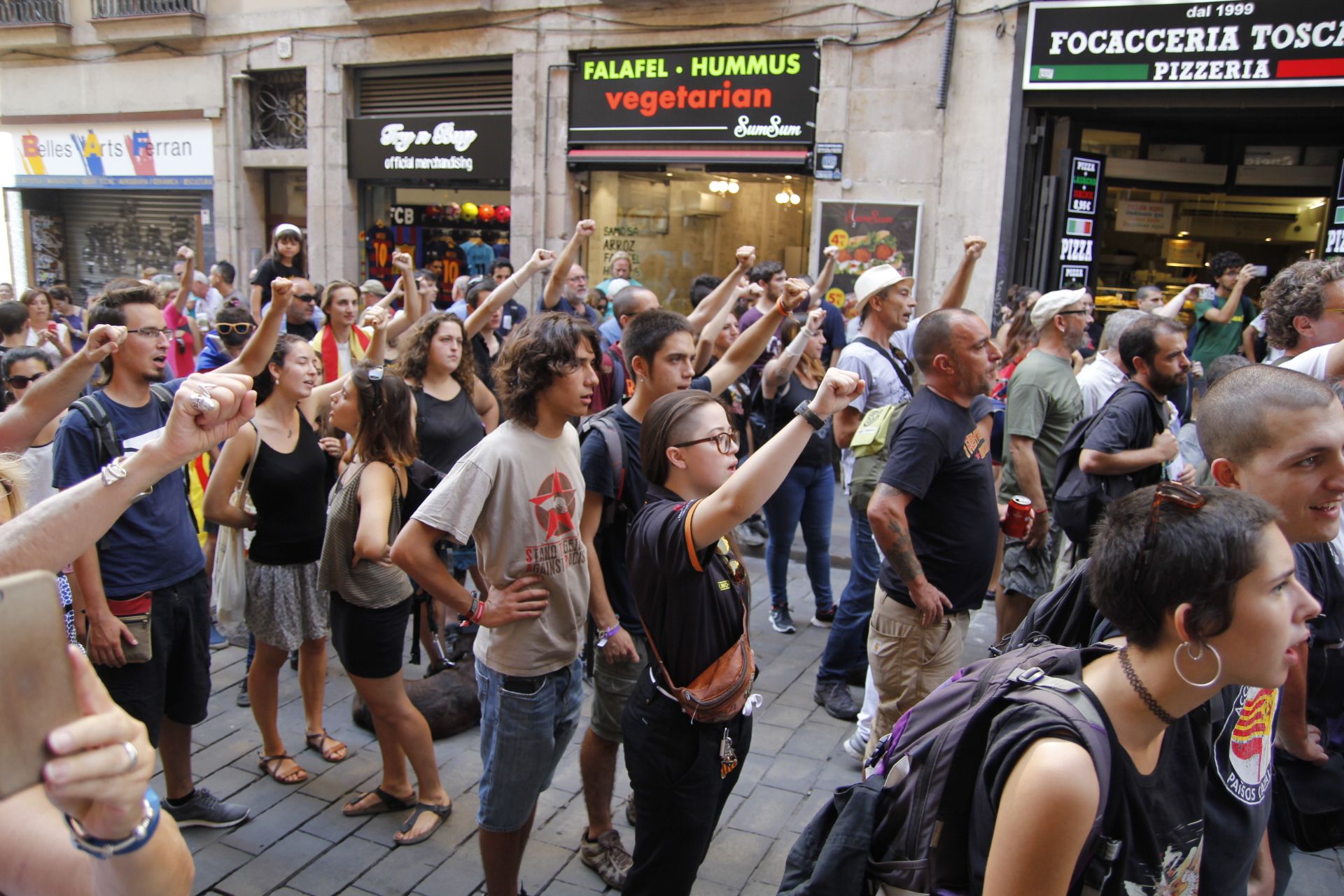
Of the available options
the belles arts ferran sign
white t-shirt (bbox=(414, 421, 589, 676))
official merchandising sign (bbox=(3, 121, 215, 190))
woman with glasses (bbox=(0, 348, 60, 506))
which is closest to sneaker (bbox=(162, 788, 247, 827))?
woman with glasses (bbox=(0, 348, 60, 506))

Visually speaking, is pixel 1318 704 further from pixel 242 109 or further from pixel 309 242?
pixel 242 109

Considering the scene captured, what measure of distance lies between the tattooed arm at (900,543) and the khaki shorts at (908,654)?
0.12m

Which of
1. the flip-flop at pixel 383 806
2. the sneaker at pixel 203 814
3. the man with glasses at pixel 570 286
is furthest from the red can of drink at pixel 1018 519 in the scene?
the sneaker at pixel 203 814

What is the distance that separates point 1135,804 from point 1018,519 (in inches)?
119

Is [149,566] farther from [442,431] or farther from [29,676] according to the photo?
[29,676]

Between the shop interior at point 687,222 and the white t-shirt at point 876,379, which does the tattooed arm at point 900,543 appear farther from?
the shop interior at point 687,222

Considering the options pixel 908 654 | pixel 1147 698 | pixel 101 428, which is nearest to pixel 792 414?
pixel 908 654

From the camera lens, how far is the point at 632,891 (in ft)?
9.00

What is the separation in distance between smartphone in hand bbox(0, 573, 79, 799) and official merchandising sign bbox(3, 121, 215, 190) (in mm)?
16146

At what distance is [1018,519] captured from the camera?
181 inches

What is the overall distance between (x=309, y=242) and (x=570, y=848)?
12744mm

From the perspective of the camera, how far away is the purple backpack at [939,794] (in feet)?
5.58

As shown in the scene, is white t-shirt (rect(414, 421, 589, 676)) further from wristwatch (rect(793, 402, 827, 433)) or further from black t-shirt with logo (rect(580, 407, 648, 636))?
wristwatch (rect(793, 402, 827, 433))

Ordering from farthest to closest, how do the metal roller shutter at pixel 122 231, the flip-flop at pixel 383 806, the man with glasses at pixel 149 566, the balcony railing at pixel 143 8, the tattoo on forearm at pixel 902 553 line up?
1. the metal roller shutter at pixel 122 231
2. the balcony railing at pixel 143 8
3. the flip-flop at pixel 383 806
4. the tattoo on forearm at pixel 902 553
5. the man with glasses at pixel 149 566
